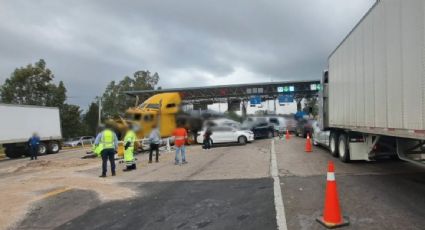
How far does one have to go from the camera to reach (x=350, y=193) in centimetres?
916

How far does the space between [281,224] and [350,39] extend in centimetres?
754

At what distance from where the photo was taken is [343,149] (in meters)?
14.9

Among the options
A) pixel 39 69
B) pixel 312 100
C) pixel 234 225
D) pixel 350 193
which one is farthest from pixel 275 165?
pixel 312 100

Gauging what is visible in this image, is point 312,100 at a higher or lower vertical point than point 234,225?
higher

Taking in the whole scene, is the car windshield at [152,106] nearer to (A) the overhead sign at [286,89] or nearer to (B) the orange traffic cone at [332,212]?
(B) the orange traffic cone at [332,212]

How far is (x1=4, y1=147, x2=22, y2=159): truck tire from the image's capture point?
31.5 m

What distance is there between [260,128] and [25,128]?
17189 millimetres

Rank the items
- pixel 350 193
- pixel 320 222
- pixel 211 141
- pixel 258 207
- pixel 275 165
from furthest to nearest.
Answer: pixel 211 141
pixel 275 165
pixel 350 193
pixel 258 207
pixel 320 222

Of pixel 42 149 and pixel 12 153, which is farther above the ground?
pixel 42 149

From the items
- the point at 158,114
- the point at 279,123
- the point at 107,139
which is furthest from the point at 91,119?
the point at 107,139

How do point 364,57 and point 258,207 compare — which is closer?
point 258,207

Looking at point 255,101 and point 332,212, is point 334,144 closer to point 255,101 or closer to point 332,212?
point 332,212

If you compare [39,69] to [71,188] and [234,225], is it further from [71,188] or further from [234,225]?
[234,225]

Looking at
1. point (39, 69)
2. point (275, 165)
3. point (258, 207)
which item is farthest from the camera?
point (39, 69)
